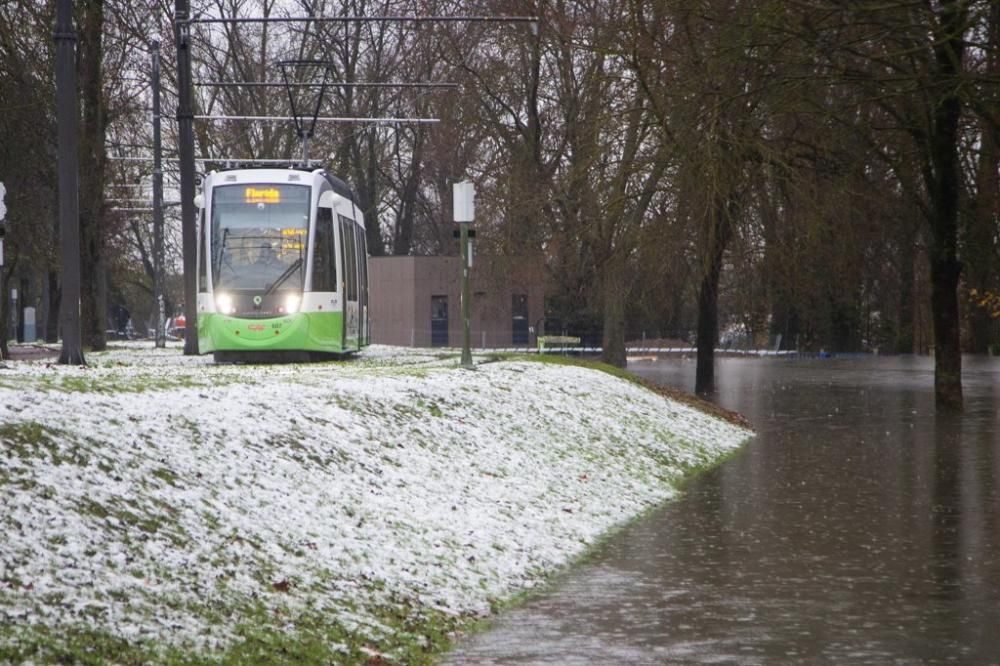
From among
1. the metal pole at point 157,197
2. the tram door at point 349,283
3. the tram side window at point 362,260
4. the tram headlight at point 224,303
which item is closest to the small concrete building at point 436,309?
the metal pole at point 157,197

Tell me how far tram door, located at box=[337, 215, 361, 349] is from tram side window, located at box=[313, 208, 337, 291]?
47cm

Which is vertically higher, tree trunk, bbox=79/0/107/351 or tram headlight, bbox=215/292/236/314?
tree trunk, bbox=79/0/107/351

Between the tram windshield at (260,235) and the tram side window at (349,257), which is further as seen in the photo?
the tram side window at (349,257)

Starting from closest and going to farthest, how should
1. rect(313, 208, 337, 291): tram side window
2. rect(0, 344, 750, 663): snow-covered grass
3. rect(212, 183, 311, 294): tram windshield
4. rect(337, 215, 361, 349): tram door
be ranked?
rect(0, 344, 750, 663): snow-covered grass
rect(212, 183, 311, 294): tram windshield
rect(313, 208, 337, 291): tram side window
rect(337, 215, 361, 349): tram door

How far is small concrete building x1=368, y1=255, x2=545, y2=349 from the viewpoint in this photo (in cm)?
6384

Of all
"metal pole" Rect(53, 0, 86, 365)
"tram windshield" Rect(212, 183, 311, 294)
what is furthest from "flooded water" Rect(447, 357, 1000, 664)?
"tram windshield" Rect(212, 183, 311, 294)

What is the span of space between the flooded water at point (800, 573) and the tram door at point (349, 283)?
31.8 feet

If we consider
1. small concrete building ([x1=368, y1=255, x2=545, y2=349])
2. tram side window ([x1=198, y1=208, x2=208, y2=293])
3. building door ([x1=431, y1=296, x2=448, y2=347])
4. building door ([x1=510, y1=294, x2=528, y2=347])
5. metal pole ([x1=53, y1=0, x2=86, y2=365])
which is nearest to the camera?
metal pole ([x1=53, y1=0, x2=86, y2=365])

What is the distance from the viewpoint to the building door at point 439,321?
64.6 m

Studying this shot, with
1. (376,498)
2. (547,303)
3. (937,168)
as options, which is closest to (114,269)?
(547,303)

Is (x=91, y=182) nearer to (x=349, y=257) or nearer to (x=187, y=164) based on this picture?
(x=187, y=164)

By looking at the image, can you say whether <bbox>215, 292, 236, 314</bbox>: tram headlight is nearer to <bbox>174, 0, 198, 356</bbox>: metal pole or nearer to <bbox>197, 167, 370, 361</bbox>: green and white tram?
<bbox>197, 167, 370, 361</bbox>: green and white tram

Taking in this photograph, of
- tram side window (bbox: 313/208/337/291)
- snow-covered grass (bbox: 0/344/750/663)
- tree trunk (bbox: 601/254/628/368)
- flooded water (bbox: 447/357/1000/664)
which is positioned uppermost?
tram side window (bbox: 313/208/337/291)

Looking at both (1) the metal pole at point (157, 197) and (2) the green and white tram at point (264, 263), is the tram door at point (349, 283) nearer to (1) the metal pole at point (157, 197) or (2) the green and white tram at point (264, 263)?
(2) the green and white tram at point (264, 263)
